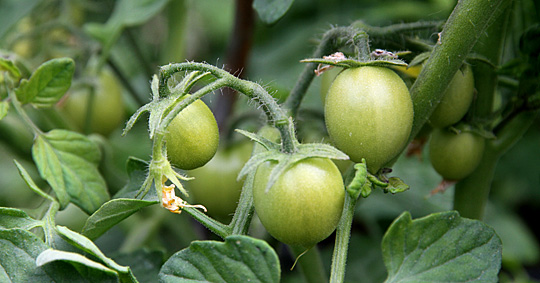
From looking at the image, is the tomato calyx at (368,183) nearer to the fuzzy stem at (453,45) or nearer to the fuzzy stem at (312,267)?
the fuzzy stem at (453,45)

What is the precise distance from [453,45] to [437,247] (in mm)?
216

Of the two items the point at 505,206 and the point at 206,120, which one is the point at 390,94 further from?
the point at 505,206

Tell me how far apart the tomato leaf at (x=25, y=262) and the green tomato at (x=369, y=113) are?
0.32 m

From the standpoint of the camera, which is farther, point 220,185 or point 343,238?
point 220,185

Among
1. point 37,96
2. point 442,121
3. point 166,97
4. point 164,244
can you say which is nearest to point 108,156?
point 37,96

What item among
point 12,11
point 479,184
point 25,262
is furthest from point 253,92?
point 12,11

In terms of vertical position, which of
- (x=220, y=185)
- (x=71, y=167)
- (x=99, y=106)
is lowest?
(x=220, y=185)

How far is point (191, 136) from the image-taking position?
1.97 feet

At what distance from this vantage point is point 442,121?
718 millimetres

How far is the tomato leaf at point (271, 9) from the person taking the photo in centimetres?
78

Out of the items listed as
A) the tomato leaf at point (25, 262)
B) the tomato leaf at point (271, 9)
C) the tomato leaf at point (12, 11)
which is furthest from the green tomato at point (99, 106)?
the tomato leaf at point (25, 262)

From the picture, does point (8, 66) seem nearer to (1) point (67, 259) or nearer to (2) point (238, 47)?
(1) point (67, 259)

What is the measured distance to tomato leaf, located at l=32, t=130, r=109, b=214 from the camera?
2.33 ft

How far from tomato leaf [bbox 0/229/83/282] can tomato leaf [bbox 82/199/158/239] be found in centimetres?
5
